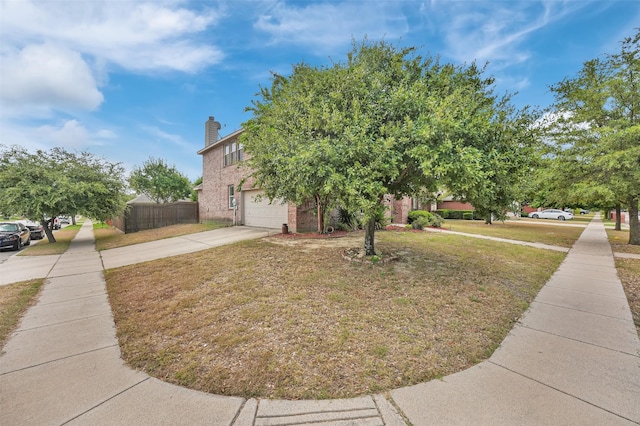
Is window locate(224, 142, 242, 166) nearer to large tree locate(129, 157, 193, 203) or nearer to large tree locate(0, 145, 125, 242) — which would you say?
large tree locate(0, 145, 125, 242)

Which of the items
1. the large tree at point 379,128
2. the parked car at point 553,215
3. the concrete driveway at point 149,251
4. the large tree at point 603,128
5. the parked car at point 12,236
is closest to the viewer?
the large tree at point 379,128

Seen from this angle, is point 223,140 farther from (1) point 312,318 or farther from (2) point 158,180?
(2) point 158,180

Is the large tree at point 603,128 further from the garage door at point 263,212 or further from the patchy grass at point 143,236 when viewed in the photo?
the patchy grass at point 143,236

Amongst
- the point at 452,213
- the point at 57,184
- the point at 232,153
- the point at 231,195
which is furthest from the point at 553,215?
the point at 57,184

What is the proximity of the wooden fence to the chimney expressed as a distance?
5.42 meters

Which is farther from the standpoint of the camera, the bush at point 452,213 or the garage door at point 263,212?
the bush at point 452,213

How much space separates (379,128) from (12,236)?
1802cm

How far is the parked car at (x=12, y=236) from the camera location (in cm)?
1271

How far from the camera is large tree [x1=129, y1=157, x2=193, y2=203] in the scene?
34.8 metres

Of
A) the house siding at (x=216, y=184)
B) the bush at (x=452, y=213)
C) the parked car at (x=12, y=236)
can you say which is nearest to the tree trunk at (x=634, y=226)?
the bush at (x=452, y=213)

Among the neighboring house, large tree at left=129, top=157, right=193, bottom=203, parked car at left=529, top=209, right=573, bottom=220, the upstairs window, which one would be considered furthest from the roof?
parked car at left=529, top=209, right=573, bottom=220

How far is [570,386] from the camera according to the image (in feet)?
8.84

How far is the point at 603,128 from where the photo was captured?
9805 millimetres

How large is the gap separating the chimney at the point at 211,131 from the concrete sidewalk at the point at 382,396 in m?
18.3
